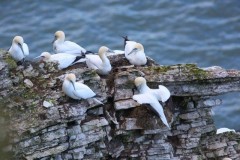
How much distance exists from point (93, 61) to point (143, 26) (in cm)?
1791

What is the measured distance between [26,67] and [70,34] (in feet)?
59.3

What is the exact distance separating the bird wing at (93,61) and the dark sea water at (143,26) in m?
15.1

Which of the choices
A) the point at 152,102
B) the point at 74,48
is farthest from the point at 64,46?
the point at 152,102

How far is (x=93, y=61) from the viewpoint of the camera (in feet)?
66.5

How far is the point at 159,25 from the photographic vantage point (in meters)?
38.2

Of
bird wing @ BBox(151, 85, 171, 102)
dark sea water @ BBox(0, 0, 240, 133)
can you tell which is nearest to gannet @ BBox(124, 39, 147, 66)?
bird wing @ BBox(151, 85, 171, 102)

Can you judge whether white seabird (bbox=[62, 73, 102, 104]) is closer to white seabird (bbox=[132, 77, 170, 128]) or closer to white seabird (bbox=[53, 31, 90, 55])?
white seabird (bbox=[132, 77, 170, 128])

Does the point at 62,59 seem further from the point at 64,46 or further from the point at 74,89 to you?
the point at 74,89

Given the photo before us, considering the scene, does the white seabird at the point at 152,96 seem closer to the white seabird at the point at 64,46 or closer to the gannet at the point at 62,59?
the gannet at the point at 62,59

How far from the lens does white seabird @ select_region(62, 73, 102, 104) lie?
60.7ft

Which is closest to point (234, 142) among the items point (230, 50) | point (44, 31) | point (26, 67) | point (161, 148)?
point (161, 148)

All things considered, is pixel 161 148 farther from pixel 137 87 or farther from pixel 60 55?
pixel 60 55

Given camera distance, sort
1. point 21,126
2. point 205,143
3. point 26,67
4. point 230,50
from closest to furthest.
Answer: point 21,126 < point 26,67 < point 205,143 < point 230,50

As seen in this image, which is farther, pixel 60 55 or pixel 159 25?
pixel 159 25
